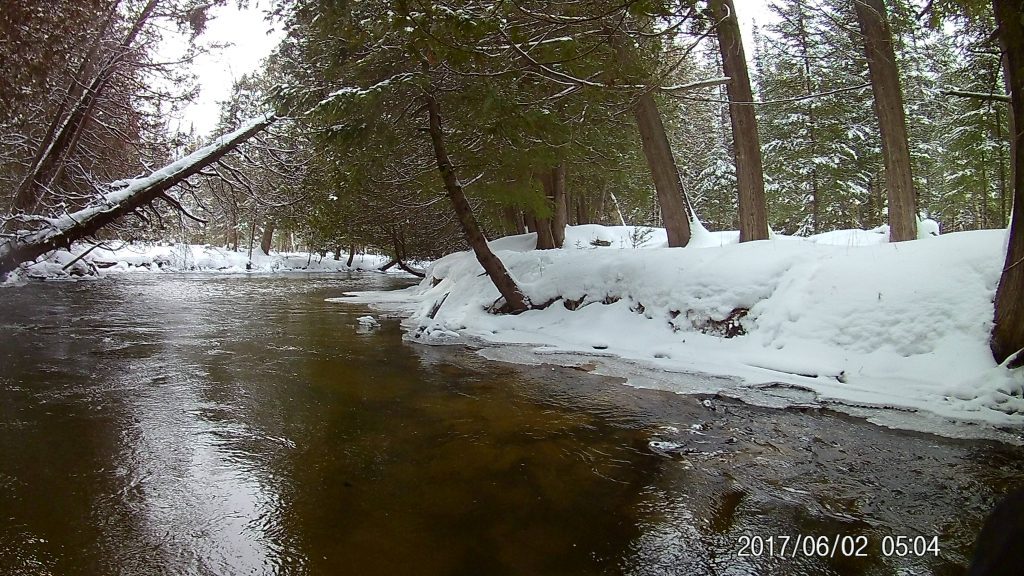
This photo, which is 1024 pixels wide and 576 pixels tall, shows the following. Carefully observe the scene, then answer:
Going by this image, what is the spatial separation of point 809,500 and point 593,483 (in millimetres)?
1408

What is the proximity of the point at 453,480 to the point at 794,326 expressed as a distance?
5623 millimetres

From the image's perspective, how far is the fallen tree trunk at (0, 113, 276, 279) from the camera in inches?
324

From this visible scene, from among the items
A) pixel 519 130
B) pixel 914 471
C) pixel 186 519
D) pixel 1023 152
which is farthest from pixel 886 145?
pixel 186 519

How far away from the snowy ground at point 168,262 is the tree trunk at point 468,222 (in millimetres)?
17386

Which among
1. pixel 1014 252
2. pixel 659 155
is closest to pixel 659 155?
pixel 659 155

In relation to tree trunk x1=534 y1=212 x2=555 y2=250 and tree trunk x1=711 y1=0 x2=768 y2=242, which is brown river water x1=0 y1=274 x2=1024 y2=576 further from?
tree trunk x1=534 y1=212 x2=555 y2=250

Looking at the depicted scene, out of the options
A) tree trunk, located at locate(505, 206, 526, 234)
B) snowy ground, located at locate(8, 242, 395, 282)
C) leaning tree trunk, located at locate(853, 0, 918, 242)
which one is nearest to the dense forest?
leaning tree trunk, located at locate(853, 0, 918, 242)

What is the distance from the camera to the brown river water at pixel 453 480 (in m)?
2.73

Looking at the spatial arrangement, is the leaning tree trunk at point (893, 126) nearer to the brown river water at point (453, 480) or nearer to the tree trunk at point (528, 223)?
the brown river water at point (453, 480)

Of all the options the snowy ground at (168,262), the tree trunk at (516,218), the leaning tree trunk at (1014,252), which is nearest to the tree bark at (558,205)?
the tree trunk at (516,218)

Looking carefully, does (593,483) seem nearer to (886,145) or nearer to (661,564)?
(661,564)

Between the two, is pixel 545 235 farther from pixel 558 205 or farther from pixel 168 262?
pixel 168 262

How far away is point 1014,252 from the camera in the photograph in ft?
17.4

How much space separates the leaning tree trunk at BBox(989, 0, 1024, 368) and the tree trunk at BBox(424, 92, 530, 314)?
7305 mm
